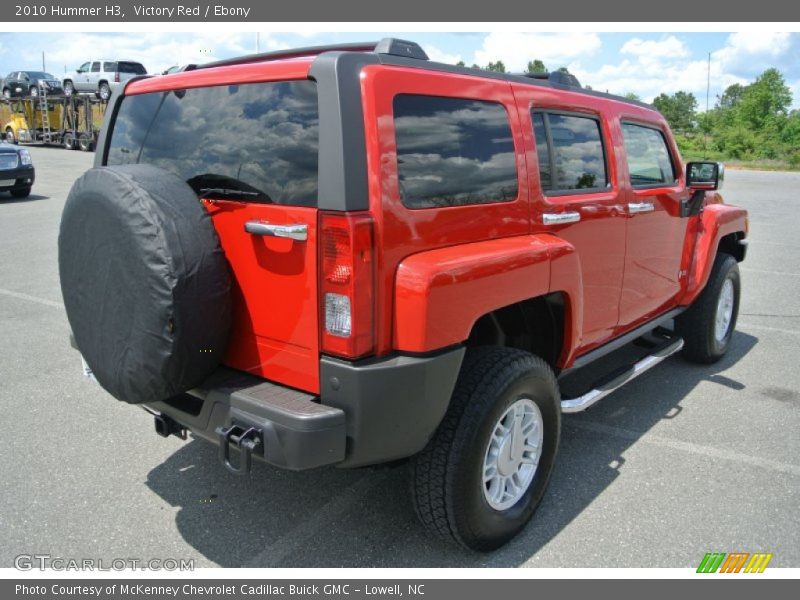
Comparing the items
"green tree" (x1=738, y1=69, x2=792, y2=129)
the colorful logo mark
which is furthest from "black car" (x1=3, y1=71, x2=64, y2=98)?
"green tree" (x1=738, y1=69, x2=792, y2=129)

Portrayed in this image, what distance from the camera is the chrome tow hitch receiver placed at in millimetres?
2305

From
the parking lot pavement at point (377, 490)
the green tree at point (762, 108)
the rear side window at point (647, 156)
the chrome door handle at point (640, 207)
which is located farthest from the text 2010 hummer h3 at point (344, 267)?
the green tree at point (762, 108)

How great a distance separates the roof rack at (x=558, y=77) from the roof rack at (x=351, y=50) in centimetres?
105

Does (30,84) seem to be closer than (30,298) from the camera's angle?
No

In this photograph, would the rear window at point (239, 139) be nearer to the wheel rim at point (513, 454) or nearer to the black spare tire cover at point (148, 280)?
the black spare tire cover at point (148, 280)

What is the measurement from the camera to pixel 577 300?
3121mm

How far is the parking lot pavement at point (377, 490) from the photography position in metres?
2.84

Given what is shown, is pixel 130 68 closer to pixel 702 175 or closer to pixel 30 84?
pixel 30 84

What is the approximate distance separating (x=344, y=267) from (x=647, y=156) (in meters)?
2.80

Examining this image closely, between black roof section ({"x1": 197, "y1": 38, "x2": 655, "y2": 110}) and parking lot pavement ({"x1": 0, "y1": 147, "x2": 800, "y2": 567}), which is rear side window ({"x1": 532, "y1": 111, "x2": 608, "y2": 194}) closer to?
black roof section ({"x1": 197, "y1": 38, "x2": 655, "y2": 110})

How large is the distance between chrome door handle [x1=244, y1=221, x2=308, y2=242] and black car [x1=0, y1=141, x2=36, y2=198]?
13.8 metres

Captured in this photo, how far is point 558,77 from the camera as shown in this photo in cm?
348

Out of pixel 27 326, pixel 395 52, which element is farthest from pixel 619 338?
pixel 27 326
